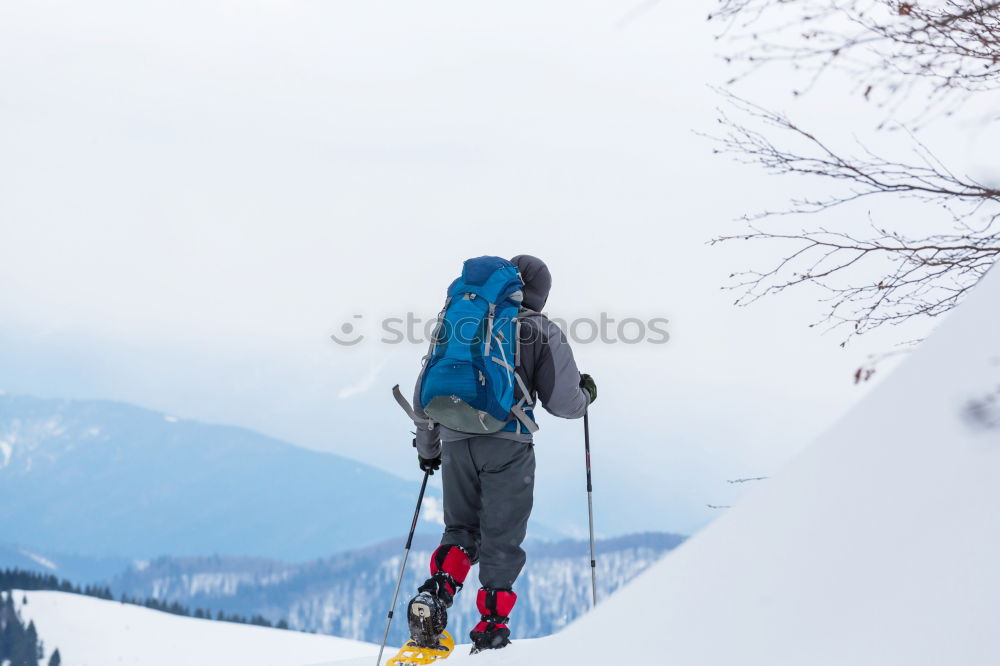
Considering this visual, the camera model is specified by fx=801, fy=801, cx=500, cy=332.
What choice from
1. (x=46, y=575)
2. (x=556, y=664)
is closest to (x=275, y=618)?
(x=46, y=575)

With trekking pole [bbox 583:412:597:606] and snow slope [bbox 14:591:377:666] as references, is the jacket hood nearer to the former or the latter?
trekking pole [bbox 583:412:597:606]

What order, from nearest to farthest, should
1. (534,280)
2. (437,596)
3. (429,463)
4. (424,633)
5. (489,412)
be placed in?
(489,412)
(424,633)
(437,596)
(534,280)
(429,463)

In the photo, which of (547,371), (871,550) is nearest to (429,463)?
(547,371)

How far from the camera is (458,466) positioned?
578 centimetres

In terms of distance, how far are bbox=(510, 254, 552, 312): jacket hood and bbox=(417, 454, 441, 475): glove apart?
142 centimetres

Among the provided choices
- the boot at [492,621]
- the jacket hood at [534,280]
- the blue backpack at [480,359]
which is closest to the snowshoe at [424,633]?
the boot at [492,621]

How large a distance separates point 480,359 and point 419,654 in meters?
2.11

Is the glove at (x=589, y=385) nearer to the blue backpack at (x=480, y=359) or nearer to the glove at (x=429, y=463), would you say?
the blue backpack at (x=480, y=359)

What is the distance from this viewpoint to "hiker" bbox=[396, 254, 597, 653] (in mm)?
5453

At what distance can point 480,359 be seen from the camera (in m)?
5.43

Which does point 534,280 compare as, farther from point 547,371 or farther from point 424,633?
point 424,633

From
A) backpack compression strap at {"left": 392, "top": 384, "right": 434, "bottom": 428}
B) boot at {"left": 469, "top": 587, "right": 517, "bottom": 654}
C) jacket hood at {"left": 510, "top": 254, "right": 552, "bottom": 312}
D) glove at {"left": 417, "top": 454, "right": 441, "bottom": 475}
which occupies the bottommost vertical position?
boot at {"left": 469, "top": 587, "right": 517, "bottom": 654}

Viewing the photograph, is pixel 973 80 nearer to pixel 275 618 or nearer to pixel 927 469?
pixel 927 469

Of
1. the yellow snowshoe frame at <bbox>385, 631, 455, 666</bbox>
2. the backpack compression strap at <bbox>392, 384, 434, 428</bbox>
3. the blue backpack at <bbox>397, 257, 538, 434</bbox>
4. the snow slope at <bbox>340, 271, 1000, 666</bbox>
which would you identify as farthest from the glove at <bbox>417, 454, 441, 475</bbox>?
the snow slope at <bbox>340, 271, 1000, 666</bbox>
